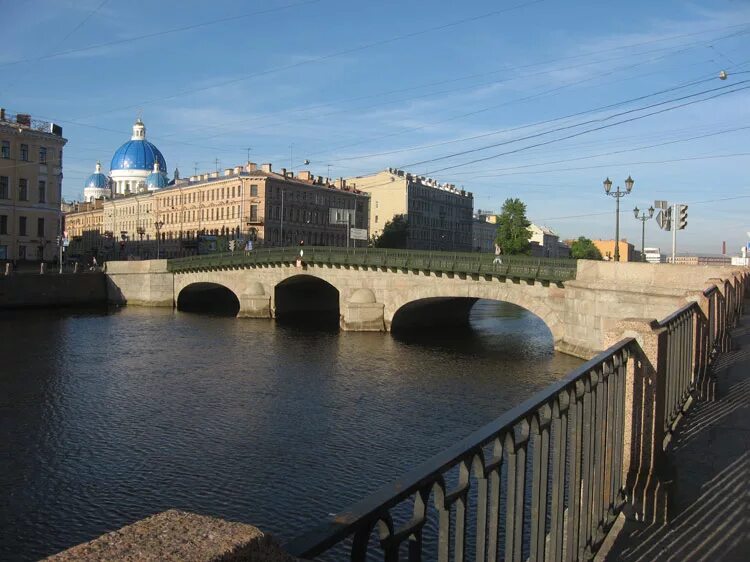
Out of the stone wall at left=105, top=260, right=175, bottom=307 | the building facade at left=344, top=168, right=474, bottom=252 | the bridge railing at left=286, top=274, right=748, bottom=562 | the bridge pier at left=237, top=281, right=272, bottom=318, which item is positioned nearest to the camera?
the bridge railing at left=286, top=274, right=748, bottom=562

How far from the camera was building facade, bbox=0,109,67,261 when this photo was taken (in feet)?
204

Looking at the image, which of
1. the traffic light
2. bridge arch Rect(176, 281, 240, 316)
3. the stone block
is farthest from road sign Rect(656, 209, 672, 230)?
bridge arch Rect(176, 281, 240, 316)

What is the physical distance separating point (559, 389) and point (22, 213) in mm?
68040

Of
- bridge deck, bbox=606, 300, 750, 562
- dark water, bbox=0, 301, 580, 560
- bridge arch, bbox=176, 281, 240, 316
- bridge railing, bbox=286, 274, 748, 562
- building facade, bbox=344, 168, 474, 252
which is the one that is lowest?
dark water, bbox=0, 301, 580, 560

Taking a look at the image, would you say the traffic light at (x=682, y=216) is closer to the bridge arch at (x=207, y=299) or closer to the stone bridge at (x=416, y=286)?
the stone bridge at (x=416, y=286)

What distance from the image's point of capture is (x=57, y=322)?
44.8 meters

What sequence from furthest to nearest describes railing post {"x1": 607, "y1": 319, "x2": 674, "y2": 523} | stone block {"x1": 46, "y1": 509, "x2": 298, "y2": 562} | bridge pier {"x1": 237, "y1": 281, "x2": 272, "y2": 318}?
bridge pier {"x1": 237, "y1": 281, "x2": 272, "y2": 318} → railing post {"x1": 607, "y1": 319, "x2": 674, "y2": 523} → stone block {"x1": 46, "y1": 509, "x2": 298, "y2": 562}

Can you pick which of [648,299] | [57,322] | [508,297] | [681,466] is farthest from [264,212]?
[681,466]

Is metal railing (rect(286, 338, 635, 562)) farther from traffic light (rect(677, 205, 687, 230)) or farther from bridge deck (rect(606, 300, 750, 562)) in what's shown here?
traffic light (rect(677, 205, 687, 230))

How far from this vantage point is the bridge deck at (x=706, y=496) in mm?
4988

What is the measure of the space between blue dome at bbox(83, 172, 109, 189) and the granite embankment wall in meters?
91.9

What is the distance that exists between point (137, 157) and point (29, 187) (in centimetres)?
6511

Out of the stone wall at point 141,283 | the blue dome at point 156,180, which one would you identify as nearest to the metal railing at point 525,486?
the stone wall at point 141,283

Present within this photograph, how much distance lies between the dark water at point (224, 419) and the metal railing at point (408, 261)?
390cm
